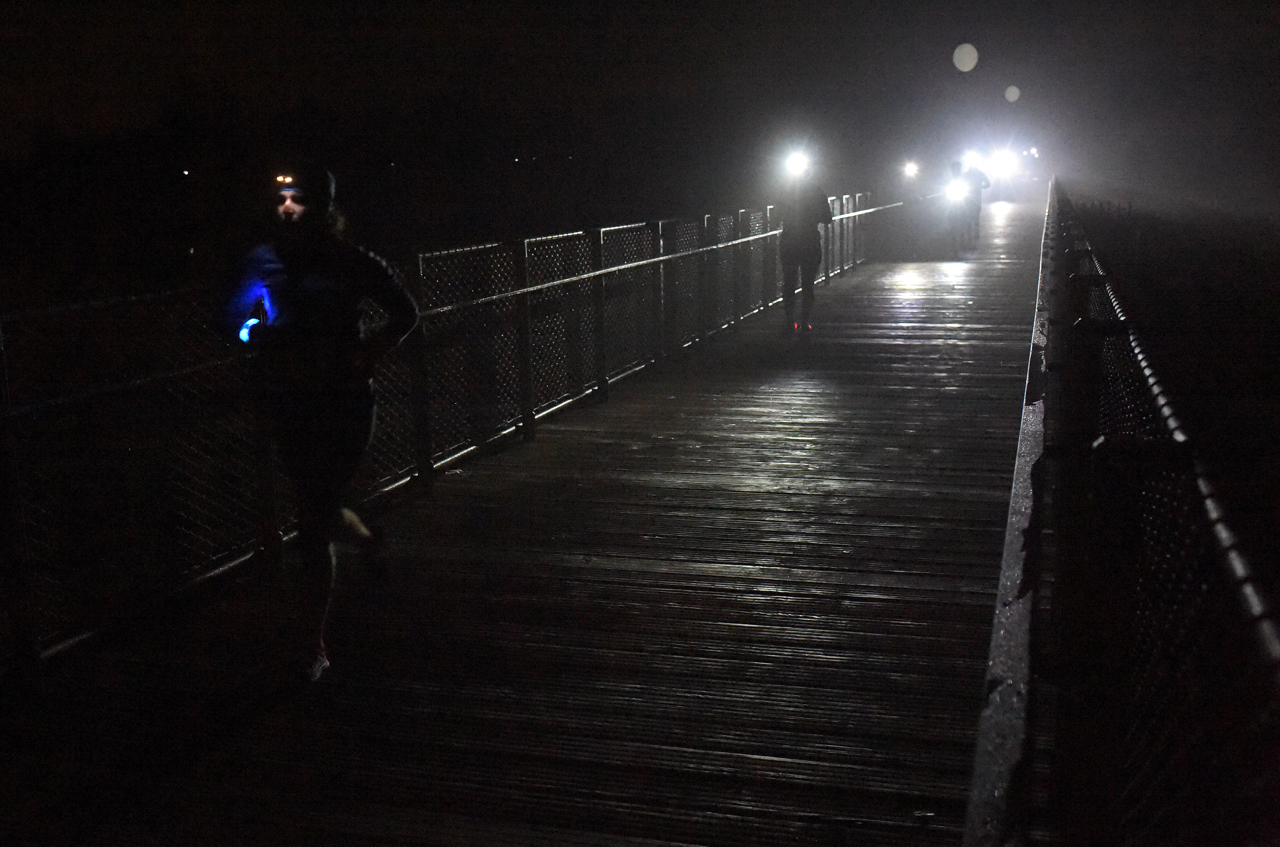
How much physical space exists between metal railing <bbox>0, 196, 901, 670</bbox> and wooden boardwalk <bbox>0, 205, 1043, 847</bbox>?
1.29 ft

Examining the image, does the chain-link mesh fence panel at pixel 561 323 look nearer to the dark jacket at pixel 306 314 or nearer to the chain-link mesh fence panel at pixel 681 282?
the chain-link mesh fence panel at pixel 681 282

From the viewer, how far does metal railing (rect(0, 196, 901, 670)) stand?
4840 millimetres

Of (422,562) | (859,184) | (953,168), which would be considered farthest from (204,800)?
(859,184)

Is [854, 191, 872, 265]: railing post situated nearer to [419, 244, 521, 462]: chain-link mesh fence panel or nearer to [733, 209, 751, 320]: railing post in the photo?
[733, 209, 751, 320]: railing post

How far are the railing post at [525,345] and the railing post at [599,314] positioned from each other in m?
1.12

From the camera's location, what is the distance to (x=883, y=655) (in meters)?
4.45

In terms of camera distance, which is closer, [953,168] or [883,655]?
[883,655]

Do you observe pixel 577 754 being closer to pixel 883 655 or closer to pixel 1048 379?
pixel 883 655

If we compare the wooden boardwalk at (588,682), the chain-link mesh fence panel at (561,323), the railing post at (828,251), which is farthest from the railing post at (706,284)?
the railing post at (828,251)

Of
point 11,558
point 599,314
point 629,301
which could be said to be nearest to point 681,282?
point 629,301

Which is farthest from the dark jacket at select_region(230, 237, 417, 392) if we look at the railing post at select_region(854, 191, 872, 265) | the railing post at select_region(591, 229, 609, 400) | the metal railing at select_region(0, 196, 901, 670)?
the railing post at select_region(854, 191, 872, 265)

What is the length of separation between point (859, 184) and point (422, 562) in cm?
3419

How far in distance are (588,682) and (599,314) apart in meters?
5.67

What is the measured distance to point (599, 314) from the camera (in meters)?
9.66
